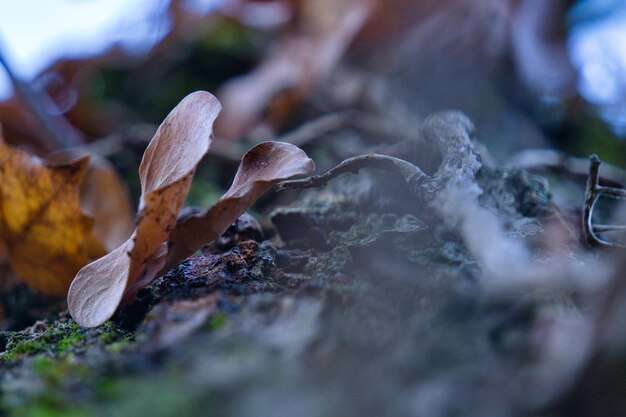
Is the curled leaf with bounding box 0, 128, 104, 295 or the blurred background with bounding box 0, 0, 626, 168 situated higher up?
the blurred background with bounding box 0, 0, 626, 168

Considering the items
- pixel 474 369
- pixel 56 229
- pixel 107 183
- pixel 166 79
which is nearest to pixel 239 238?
pixel 56 229

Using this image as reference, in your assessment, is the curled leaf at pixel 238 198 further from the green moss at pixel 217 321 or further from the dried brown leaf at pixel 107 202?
the dried brown leaf at pixel 107 202

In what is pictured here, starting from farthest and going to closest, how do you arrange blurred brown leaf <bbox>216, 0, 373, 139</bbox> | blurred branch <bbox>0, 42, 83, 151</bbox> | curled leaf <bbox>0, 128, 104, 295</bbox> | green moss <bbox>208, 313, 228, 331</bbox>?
blurred brown leaf <bbox>216, 0, 373, 139</bbox>, blurred branch <bbox>0, 42, 83, 151</bbox>, curled leaf <bbox>0, 128, 104, 295</bbox>, green moss <bbox>208, 313, 228, 331</bbox>

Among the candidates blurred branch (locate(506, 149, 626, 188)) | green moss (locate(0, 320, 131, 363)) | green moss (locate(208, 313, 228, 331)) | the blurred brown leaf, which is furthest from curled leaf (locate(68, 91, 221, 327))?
the blurred brown leaf

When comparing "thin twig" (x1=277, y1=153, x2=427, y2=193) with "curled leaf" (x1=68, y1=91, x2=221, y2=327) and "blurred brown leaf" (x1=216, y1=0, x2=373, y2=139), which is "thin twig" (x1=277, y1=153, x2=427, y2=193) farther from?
"blurred brown leaf" (x1=216, y1=0, x2=373, y2=139)

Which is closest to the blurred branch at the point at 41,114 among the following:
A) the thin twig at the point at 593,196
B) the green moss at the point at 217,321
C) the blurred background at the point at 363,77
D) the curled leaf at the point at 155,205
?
the blurred background at the point at 363,77

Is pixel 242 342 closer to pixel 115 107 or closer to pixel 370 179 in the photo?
pixel 370 179

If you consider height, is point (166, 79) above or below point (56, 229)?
above
